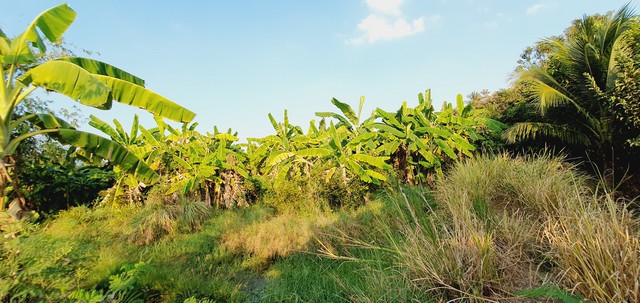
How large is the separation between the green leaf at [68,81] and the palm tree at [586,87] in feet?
33.7

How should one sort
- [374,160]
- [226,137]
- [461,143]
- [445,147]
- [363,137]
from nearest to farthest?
[374,160]
[445,147]
[363,137]
[461,143]
[226,137]

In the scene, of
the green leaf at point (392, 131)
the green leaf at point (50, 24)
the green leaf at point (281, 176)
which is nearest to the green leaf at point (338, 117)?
the green leaf at point (392, 131)

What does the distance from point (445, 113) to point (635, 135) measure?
456 centimetres

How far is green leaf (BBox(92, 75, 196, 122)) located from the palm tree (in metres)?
9.17

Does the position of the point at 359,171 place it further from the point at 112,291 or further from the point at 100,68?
the point at 100,68

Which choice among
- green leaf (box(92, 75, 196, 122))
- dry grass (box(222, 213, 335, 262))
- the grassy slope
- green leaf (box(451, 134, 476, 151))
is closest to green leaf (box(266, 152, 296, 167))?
the grassy slope

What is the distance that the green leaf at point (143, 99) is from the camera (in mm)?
5363

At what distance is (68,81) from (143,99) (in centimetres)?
108

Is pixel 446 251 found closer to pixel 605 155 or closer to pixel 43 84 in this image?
pixel 43 84

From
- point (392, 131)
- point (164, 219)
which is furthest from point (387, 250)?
point (164, 219)

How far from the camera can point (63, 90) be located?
4.70 m

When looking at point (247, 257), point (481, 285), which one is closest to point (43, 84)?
point (247, 257)

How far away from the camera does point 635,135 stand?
7340mm

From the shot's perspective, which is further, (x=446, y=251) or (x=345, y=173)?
(x=345, y=173)
